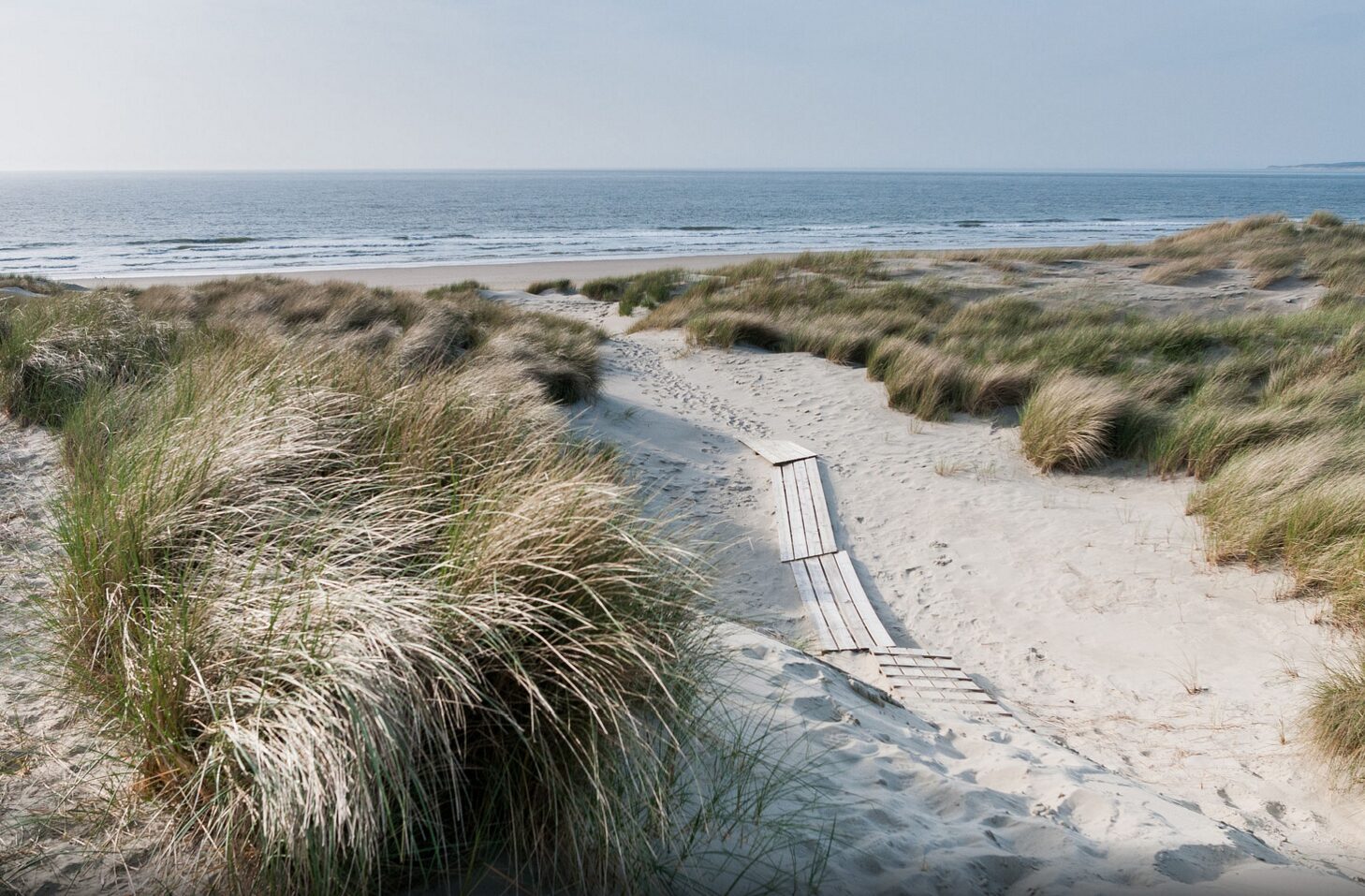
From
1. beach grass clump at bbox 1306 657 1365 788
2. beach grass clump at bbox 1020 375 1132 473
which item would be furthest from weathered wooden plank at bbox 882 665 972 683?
beach grass clump at bbox 1020 375 1132 473

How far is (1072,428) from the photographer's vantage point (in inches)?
298

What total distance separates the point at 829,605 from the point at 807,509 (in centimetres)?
148

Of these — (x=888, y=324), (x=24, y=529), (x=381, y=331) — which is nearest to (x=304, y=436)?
(x=24, y=529)

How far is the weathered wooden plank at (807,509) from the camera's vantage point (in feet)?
20.9

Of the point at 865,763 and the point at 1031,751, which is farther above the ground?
the point at 865,763

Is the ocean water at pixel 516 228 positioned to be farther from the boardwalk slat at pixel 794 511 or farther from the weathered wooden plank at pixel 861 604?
the weathered wooden plank at pixel 861 604

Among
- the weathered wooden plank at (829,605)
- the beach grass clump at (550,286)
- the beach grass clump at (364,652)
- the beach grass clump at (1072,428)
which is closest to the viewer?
the beach grass clump at (364,652)

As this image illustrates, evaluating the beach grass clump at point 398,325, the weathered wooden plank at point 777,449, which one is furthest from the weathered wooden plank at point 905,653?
the beach grass clump at point 398,325

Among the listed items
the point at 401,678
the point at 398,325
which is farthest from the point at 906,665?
the point at 398,325

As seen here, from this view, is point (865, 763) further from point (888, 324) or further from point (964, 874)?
point (888, 324)

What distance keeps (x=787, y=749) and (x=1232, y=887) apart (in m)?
1.42

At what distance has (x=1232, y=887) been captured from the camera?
2.57 meters

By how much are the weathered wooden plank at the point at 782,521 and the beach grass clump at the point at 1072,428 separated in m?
2.45

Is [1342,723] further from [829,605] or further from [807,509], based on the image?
[807,509]
